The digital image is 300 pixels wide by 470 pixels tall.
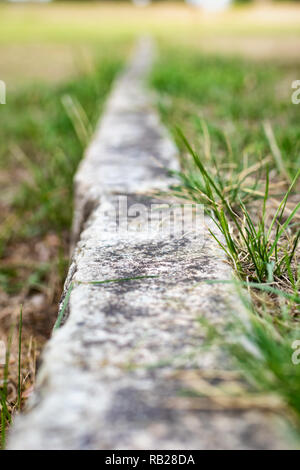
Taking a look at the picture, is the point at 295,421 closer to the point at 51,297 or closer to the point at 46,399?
the point at 46,399

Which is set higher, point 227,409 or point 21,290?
point 227,409

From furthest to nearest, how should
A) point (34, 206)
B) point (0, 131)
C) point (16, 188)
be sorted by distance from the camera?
point (0, 131), point (16, 188), point (34, 206)

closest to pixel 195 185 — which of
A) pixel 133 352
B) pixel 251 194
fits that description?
pixel 251 194

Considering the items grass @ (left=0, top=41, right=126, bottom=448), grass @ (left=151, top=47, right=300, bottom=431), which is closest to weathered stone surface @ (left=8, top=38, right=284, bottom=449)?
grass @ (left=151, top=47, right=300, bottom=431)

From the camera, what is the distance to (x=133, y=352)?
65 centimetres

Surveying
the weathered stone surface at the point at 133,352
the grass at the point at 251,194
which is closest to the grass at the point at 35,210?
the weathered stone surface at the point at 133,352

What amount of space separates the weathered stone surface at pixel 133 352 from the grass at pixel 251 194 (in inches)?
1.8

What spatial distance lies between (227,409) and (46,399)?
0.22 meters

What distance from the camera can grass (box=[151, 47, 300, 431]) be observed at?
23.6 inches

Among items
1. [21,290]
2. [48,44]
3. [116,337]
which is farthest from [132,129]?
[48,44]

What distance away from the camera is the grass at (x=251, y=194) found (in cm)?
60

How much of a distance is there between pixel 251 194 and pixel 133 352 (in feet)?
2.50

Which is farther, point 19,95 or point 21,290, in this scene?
point 19,95

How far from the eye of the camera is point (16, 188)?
244 centimetres
